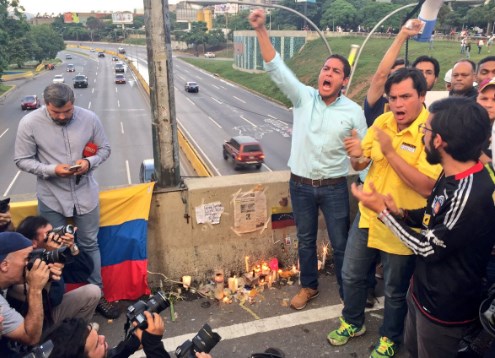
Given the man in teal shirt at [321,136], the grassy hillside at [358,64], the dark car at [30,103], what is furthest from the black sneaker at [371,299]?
the dark car at [30,103]

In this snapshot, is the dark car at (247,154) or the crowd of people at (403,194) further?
the dark car at (247,154)

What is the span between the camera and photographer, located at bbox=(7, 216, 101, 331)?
122 inches

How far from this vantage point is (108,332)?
366 cm

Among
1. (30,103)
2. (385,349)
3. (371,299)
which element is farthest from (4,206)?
(30,103)

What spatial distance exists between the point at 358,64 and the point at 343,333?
4881cm

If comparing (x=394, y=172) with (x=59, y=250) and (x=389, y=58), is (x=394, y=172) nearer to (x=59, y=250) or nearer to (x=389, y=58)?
(x=389, y=58)

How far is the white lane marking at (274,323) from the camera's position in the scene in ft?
11.7

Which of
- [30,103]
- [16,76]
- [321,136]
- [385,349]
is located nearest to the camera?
[385,349]

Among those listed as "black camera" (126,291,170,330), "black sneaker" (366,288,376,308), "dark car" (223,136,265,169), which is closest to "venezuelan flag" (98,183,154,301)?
"black camera" (126,291,170,330)

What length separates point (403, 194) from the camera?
3041mm

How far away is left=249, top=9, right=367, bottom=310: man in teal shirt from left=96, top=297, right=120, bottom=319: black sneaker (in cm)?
193

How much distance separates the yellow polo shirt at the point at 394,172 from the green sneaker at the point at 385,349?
0.78 m

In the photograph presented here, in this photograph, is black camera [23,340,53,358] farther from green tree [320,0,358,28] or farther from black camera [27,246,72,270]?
green tree [320,0,358,28]

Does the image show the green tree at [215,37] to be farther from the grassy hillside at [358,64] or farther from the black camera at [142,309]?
the black camera at [142,309]
